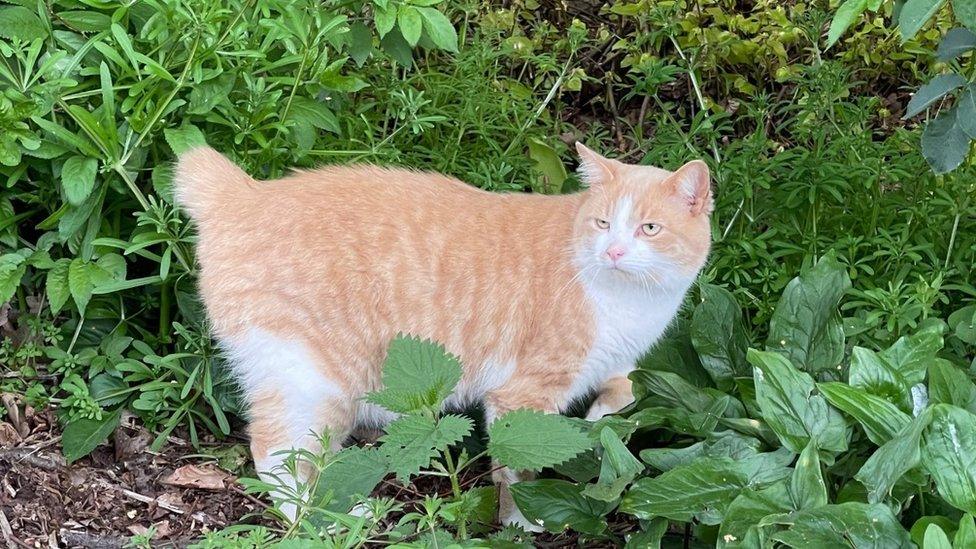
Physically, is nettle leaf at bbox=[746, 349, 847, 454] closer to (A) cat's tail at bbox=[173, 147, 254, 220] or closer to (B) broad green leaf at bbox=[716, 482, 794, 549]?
(B) broad green leaf at bbox=[716, 482, 794, 549]

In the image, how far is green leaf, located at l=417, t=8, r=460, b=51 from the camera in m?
3.84

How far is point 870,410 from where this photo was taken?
295 centimetres

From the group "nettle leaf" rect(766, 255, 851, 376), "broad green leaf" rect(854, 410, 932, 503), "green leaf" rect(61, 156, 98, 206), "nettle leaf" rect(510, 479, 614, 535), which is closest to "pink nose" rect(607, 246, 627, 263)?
Result: "nettle leaf" rect(766, 255, 851, 376)

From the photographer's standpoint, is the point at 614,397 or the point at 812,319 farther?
the point at 614,397

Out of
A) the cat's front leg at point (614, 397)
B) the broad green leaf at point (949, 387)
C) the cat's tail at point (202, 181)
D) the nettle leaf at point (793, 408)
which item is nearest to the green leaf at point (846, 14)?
the nettle leaf at point (793, 408)

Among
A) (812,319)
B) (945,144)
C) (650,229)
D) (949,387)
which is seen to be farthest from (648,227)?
(949,387)

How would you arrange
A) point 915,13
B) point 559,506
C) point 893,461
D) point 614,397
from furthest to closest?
point 614,397 → point 559,506 → point 893,461 → point 915,13

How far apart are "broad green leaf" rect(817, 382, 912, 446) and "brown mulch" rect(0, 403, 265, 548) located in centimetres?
171

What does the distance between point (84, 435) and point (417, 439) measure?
147cm

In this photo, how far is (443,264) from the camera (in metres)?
3.73

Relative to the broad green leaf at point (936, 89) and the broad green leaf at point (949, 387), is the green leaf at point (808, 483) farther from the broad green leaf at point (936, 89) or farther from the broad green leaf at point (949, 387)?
the broad green leaf at point (936, 89)

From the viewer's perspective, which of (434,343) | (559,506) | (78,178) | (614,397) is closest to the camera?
(434,343)

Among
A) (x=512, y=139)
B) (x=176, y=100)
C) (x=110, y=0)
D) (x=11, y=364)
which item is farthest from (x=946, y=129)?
(x=11, y=364)

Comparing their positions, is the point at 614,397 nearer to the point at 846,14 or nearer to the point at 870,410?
the point at 870,410
